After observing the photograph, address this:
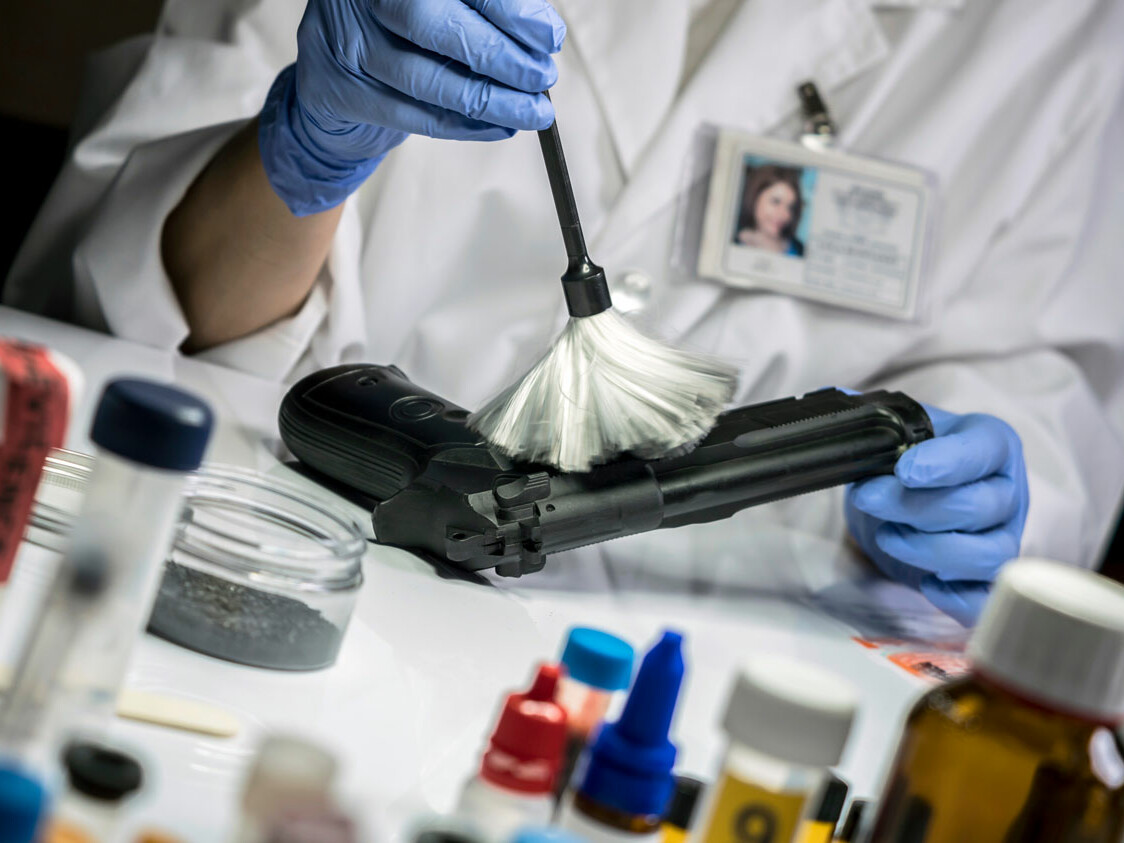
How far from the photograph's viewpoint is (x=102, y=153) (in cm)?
110

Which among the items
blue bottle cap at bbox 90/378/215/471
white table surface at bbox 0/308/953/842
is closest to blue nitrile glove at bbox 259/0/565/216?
white table surface at bbox 0/308/953/842

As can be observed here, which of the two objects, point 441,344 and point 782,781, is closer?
point 782,781

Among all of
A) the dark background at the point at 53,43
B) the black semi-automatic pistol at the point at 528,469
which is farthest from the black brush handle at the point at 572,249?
the dark background at the point at 53,43

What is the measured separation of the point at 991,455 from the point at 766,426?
267 mm

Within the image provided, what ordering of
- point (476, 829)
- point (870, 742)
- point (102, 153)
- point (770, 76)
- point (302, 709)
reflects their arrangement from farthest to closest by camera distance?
point (770, 76) < point (102, 153) < point (870, 742) < point (302, 709) < point (476, 829)

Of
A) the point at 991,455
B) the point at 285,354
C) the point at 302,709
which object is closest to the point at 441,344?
the point at 285,354

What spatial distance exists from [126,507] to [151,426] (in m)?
0.04

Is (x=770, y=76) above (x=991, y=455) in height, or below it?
above

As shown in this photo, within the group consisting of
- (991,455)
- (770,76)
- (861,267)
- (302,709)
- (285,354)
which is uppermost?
(770,76)

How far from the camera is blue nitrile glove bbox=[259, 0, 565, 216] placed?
80 centimetres

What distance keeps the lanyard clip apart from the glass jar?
2.73 ft

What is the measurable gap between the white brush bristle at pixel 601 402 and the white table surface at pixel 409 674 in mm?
107

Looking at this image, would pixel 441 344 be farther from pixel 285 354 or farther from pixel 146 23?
pixel 146 23

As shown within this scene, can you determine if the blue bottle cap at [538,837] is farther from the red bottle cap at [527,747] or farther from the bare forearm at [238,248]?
the bare forearm at [238,248]
